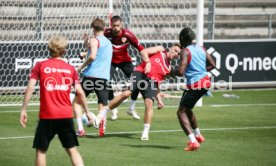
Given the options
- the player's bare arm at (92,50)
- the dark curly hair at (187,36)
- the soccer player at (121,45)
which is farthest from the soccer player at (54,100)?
the soccer player at (121,45)

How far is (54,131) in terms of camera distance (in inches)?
390

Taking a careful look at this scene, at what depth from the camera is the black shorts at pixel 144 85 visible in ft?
47.5

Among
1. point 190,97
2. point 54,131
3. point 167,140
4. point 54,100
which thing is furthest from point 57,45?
point 167,140

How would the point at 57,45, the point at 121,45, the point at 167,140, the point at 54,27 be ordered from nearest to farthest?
1. the point at 57,45
2. the point at 167,140
3. the point at 121,45
4. the point at 54,27

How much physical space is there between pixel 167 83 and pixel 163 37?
1933mm

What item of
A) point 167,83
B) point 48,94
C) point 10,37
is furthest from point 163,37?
point 48,94

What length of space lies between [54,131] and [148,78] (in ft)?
16.4

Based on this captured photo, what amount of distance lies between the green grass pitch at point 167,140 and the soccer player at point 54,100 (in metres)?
1.86

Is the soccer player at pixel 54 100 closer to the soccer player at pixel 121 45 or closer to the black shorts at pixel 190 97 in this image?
the black shorts at pixel 190 97

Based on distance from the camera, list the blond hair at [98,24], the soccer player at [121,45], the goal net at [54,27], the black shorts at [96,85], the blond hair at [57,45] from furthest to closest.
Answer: the goal net at [54,27]
the soccer player at [121,45]
the black shorts at [96,85]
the blond hair at [98,24]
the blond hair at [57,45]

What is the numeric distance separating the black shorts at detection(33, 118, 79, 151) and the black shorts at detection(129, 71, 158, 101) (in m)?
4.72

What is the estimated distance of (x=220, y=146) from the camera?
1356cm

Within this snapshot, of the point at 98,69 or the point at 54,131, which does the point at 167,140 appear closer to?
the point at 98,69

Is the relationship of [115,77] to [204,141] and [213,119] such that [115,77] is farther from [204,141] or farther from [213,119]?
[204,141]
